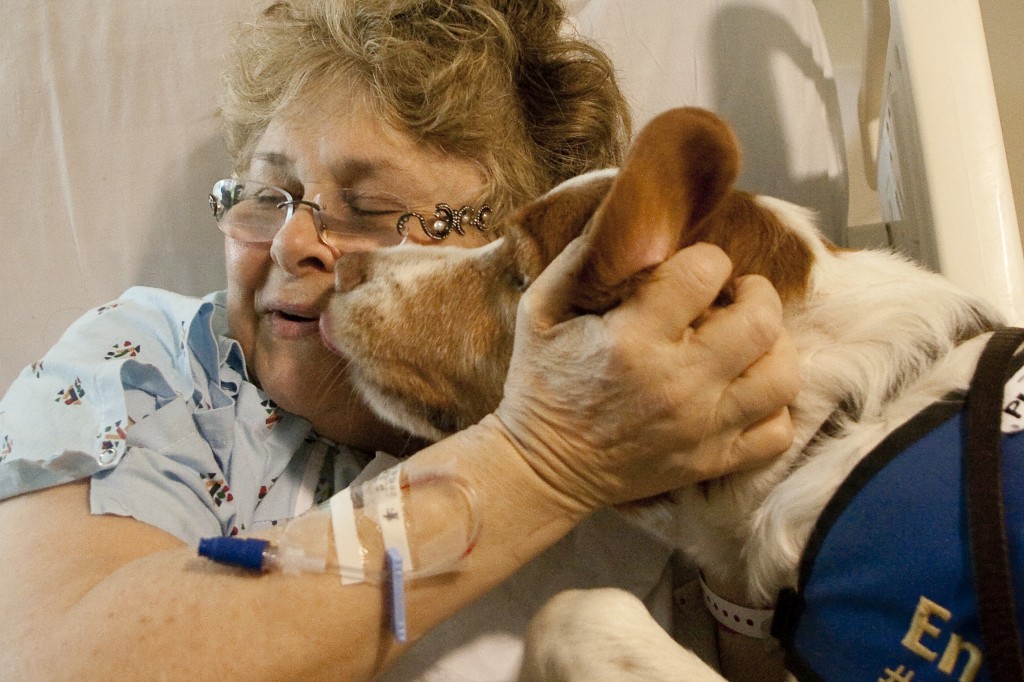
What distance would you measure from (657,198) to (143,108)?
5.35 ft

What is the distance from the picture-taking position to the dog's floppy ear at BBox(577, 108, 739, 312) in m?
0.75

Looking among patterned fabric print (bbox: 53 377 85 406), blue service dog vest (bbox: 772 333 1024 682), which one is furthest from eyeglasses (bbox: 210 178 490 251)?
blue service dog vest (bbox: 772 333 1024 682)

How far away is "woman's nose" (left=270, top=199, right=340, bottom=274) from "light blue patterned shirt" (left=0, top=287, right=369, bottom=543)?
194 millimetres

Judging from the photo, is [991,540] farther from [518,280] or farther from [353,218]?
[353,218]

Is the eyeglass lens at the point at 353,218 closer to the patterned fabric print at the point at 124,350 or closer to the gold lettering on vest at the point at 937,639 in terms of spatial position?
the patterned fabric print at the point at 124,350

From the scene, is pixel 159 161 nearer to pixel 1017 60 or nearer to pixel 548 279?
pixel 548 279

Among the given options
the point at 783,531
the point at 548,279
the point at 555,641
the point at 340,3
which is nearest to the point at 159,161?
the point at 340,3

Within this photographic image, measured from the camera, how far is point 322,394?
1.23m

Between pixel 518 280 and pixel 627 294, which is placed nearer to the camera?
pixel 627 294

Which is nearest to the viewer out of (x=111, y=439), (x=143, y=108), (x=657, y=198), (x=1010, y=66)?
(x=657, y=198)

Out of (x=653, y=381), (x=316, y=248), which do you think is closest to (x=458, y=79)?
(x=316, y=248)

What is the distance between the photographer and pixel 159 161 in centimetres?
191

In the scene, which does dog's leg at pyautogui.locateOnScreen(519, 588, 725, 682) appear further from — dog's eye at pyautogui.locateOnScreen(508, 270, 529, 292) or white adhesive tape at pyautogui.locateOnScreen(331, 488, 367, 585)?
dog's eye at pyautogui.locateOnScreen(508, 270, 529, 292)

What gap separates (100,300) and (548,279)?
146 centimetres
